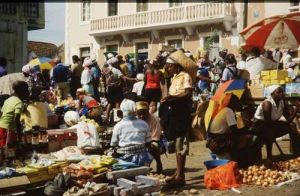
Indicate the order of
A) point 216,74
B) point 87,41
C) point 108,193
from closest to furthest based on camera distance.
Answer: point 108,193
point 216,74
point 87,41

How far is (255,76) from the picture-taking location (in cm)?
1047

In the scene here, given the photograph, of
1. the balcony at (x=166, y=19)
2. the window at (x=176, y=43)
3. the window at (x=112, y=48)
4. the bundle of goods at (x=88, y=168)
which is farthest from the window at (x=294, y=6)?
the bundle of goods at (x=88, y=168)

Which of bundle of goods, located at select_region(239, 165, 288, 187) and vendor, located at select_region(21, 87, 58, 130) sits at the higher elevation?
vendor, located at select_region(21, 87, 58, 130)

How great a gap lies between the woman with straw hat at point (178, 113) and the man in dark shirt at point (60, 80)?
751 cm

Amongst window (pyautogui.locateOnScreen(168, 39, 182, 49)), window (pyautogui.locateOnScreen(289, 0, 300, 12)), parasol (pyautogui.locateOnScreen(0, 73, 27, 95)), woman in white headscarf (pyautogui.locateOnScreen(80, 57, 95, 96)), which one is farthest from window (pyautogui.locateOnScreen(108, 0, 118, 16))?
parasol (pyautogui.locateOnScreen(0, 73, 27, 95))

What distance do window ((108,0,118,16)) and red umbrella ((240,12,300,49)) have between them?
65.9 ft

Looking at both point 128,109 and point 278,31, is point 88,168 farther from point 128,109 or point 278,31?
point 278,31

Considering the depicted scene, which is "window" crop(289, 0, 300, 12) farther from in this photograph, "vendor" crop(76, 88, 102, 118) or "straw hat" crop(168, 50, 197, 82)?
"straw hat" crop(168, 50, 197, 82)

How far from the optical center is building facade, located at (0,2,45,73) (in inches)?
901

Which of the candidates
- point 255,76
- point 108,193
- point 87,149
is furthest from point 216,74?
point 108,193

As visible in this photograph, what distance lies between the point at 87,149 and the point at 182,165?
1515 millimetres

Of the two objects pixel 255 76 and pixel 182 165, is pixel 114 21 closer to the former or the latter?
pixel 255 76

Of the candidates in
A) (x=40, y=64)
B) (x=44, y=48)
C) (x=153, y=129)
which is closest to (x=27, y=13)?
(x=40, y=64)

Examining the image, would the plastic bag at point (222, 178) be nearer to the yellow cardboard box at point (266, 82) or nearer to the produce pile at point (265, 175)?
the produce pile at point (265, 175)
